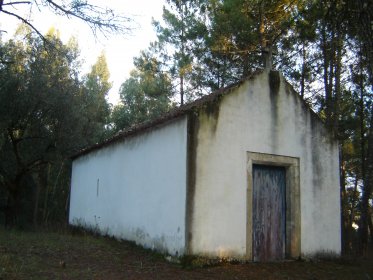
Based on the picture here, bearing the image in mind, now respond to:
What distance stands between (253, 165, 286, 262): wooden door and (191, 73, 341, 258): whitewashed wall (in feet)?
1.61

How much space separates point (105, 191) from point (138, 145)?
2.97 meters

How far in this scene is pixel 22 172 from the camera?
17.2 m

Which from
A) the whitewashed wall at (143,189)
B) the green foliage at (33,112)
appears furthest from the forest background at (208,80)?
the whitewashed wall at (143,189)

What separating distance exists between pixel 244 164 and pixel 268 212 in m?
1.48

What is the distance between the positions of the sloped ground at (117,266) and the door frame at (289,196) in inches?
20.8

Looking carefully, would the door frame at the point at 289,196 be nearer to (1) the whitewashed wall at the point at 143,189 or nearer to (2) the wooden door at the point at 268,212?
(2) the wooden door at the point at 268,212

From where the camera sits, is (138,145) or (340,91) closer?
(138,145)

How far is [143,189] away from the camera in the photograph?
10.9 metres

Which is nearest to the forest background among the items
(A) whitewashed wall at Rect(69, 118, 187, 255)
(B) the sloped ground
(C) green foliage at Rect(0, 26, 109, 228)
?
(C) green foliage at Rect(0, 26, 109, 228)

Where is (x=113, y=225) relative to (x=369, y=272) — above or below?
above

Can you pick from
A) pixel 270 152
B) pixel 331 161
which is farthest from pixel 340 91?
pixel 270 152

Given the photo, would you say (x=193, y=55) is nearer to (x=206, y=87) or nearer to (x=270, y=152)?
(x=206, y=87)

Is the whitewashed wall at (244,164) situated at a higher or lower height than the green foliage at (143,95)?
lower

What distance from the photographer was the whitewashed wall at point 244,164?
9.16m
